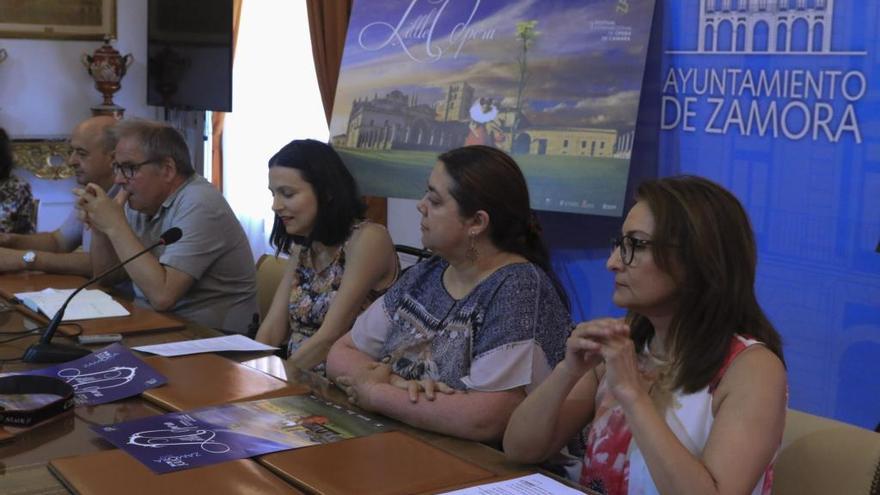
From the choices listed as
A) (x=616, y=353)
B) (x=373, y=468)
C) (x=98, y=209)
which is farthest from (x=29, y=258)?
(x=616, y=353)

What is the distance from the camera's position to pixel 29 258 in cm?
356

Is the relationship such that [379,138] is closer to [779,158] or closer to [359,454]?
[779,158]

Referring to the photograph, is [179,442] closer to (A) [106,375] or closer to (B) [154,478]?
(B) [154,478]

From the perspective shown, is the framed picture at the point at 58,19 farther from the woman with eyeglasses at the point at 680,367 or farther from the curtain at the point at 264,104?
Answer: the woman with eyeglasses at the point at 680,367

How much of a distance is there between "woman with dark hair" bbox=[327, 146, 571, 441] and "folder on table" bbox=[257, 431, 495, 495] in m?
0.18

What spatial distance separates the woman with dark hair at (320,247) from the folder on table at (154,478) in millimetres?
1170

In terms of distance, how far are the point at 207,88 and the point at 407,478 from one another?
15.6 ft

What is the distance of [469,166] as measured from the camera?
2283 mm

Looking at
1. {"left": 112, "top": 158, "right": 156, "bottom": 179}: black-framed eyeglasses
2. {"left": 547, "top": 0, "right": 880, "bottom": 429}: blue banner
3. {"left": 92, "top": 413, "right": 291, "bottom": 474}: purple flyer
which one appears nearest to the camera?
{"left": 92, "top": 413, "right": 291, "bottom": 474}: purple flyer

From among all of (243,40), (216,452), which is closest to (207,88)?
(243,40)

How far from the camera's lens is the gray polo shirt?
3265mm

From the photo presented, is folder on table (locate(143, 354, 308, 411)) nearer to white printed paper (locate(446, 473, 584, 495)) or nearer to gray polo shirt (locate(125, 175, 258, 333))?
white printed paper (locate(446, 473, 584, 495))

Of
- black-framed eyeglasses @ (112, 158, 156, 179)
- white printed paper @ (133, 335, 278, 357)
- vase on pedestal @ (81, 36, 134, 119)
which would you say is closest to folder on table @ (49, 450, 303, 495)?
white printed paper @ (133, 335, 278, 357)

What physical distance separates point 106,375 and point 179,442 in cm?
52
